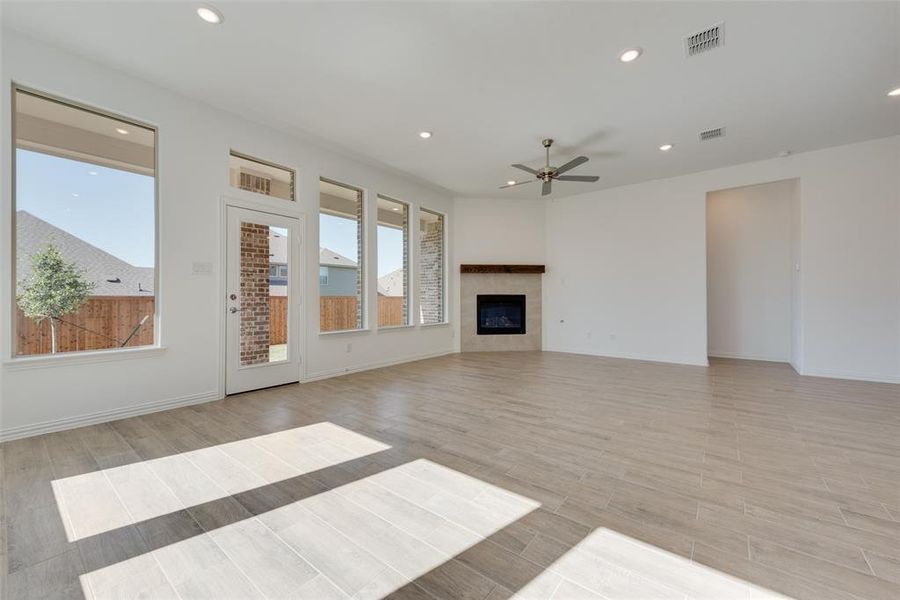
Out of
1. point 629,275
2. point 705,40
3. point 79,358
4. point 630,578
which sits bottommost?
point 630,578

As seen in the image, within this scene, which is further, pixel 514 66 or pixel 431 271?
pixel 431 271

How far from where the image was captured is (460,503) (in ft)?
6.47

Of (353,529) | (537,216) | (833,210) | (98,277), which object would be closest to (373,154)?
(98,277)

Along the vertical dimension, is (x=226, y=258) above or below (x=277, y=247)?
below

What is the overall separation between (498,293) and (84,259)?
6210 mm

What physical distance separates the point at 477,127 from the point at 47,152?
409 cm

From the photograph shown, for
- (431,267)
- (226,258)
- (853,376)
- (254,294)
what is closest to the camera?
(226,258)

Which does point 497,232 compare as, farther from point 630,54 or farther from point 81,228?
point 81,228

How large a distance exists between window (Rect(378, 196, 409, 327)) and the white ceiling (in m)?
1.46

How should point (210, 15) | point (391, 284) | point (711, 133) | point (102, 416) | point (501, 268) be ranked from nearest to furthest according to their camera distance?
point (210, 15), point (102, 416), point (711, 133), point (391, 284), point (501, 268)

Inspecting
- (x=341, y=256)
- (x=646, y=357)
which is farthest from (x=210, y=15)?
(x=646, y=357)

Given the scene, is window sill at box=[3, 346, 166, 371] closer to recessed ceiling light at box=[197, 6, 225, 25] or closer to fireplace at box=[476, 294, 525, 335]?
recessed ceiling light at box=[197, 6, 225, 25]

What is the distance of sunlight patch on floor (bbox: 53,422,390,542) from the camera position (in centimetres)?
188

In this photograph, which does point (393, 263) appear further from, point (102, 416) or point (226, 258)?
point (102, 416)
